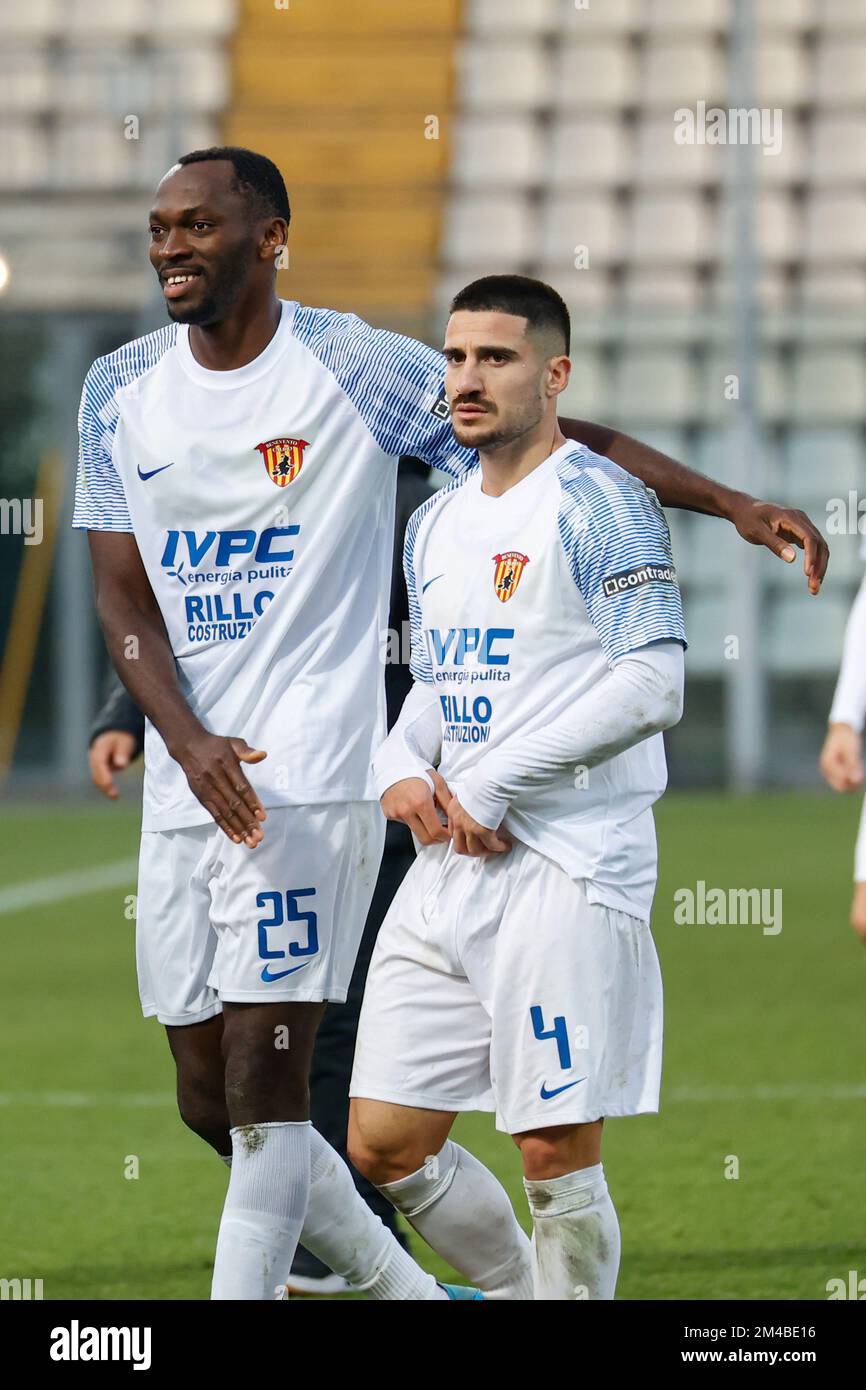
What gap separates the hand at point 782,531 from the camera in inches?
141

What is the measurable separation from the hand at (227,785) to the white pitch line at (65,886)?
27.9ft

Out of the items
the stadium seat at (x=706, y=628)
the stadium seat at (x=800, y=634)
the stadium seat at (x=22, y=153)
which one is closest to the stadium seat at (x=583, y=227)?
the stadium seat at (x=706, y=628)

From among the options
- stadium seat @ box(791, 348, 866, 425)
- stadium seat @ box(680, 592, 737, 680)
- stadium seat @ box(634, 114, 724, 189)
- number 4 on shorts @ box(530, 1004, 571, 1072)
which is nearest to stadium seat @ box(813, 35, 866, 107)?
Result: stadium seat @ box(634, 114, 724, 189)

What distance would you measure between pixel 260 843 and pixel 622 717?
26.1 inches

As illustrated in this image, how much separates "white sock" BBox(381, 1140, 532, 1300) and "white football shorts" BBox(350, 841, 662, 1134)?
0.77ft

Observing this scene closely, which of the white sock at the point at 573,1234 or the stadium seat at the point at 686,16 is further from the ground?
the stadium seat at the point at 686,16

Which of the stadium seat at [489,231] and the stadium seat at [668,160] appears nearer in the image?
the stadium seat at [489,231]

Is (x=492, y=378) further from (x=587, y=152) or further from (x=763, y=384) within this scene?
(x=587, y=152)

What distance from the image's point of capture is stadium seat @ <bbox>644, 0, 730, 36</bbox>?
84.2 ft

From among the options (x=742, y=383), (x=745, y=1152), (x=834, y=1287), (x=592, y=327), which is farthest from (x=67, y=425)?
(x=834, y=1287)

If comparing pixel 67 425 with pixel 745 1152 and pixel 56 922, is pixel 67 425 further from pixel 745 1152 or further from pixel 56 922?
pixel 745 1152

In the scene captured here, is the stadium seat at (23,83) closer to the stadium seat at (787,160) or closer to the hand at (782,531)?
the stadium seat at (787,160)

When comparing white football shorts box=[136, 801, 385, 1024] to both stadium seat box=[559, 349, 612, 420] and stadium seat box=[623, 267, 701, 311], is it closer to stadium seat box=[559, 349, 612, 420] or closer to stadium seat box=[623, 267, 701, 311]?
stadium seat box=[559, 349, 612, 420]

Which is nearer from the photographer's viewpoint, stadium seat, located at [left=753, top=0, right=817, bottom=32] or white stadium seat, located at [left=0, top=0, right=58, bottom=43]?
stadium seat, located at [left=753, top=0, right=817, bottom=32]
